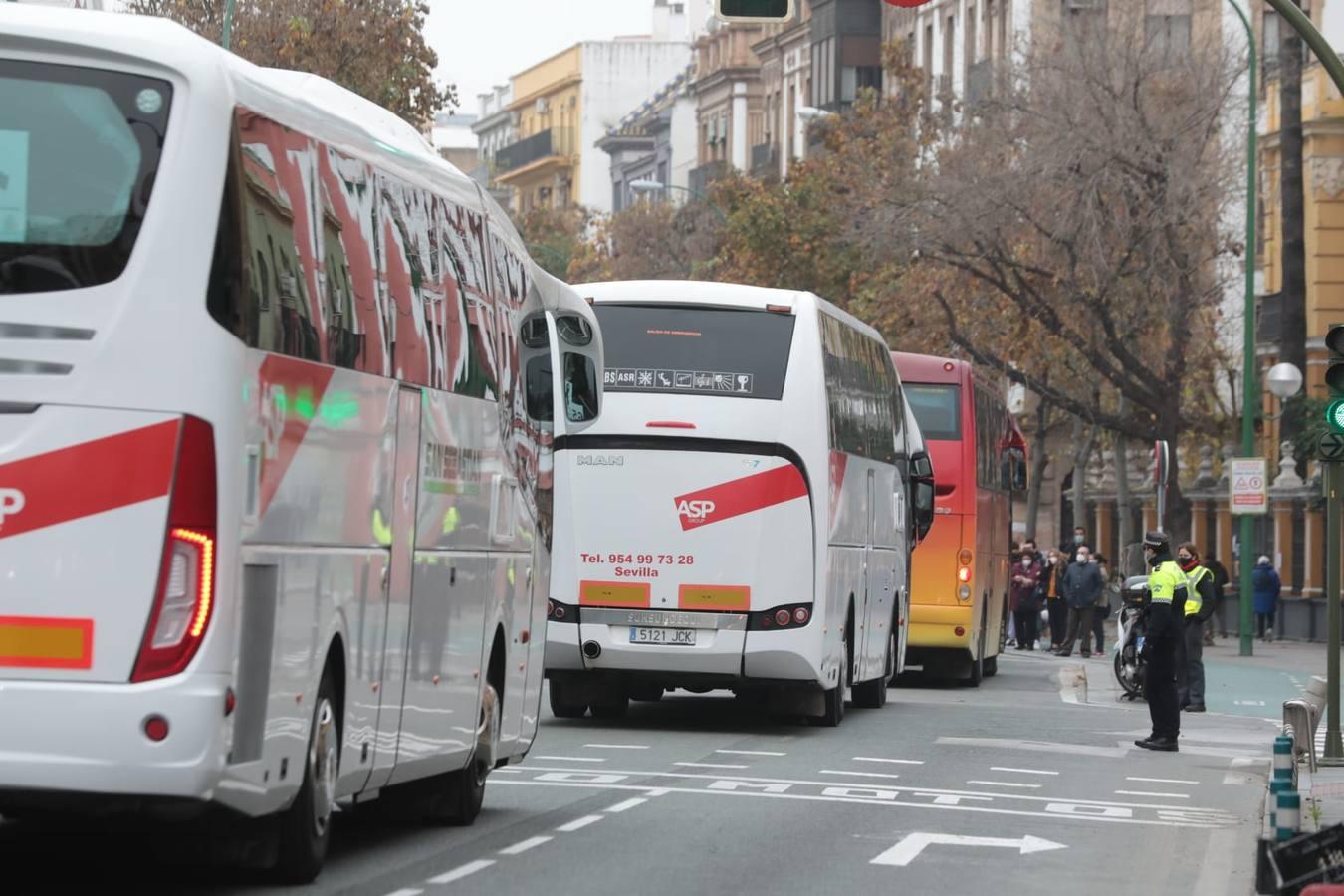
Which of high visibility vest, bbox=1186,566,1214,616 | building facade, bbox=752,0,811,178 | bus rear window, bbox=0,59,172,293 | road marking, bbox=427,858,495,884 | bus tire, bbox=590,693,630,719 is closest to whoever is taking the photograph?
bus rear window, bbox=0,59,172,293

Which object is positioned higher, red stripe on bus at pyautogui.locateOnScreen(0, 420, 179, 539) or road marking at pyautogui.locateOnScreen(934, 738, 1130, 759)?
red stripe on bus at pyautogui.locateOnScreen(0, 420, 179, 539)

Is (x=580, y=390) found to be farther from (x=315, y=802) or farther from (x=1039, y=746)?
(x=315, y=802)

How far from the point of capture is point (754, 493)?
22375 millimetres

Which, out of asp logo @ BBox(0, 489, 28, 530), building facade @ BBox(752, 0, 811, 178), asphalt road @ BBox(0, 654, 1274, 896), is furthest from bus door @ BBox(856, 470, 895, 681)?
building facade @ BBox(752, 0, 811, 178)

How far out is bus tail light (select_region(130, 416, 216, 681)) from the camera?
9680 millimetres

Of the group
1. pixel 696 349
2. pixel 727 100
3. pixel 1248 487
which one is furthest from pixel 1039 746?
pixel 727 100

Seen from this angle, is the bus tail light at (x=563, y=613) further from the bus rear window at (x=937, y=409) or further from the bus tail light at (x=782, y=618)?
the bus rear window at (x=937, y=409)

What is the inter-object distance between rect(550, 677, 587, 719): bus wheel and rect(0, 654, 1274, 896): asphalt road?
0.17 m

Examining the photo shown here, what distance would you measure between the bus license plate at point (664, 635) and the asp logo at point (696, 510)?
86cm

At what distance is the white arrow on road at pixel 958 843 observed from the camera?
14.5 metres

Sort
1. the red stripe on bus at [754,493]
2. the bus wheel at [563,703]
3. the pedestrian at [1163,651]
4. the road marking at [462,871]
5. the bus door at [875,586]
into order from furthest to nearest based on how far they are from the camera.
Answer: the bus door at [875,586] → the bus wheel at [563,703] → the pedestrian at [1163,651] → the red stripe on bus at [754,493] → the road marking at [462,871]

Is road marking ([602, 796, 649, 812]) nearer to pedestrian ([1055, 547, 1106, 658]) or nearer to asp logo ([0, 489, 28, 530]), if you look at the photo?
asp logo ([0, 489, 28, 530])

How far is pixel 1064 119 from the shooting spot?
45.1m

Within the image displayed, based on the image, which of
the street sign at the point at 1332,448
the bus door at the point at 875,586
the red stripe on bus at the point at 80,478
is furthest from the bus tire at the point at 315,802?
the bus door at the point at 875,586
